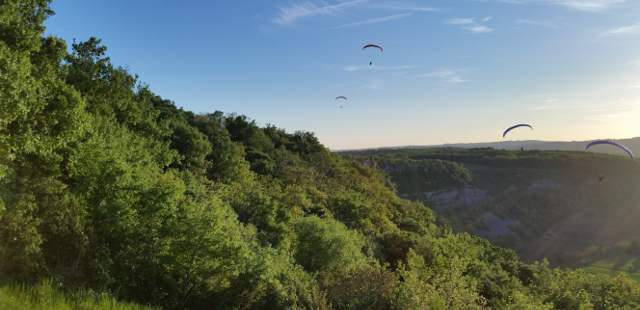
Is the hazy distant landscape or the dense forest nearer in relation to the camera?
the dense forest

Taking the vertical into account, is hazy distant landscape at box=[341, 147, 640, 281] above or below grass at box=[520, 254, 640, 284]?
above

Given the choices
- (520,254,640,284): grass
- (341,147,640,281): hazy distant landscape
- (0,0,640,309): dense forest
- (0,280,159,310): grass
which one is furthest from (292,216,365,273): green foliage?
(341,147,640,281): hazy distant landscape

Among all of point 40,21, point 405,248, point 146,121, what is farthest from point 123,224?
point 405,248

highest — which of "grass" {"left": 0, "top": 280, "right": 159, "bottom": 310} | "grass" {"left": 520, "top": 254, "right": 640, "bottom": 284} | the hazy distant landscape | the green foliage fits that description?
"grass" {"left": 0, "top": 280, "right": 159, "bottom": 310}

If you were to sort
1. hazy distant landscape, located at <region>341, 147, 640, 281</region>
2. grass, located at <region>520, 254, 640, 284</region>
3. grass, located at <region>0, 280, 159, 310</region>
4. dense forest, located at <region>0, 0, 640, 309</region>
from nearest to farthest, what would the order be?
grass, located at <region>0, 280, 159, 310</region>
dense forest, located at <region>0, 0, 640, 309</region>
grass, located at <region>520, 254, 640, 284</region>
hazy distant landscape, located at <region>341, 147, 640, 281</region>

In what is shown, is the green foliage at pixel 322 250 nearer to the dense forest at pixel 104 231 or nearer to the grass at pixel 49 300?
the dense forest at pixel 104 231

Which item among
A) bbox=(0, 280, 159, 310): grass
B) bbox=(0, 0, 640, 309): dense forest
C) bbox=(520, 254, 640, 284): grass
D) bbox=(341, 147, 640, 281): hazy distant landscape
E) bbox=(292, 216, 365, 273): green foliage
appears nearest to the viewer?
bbox=(0, 280, 159, 310): grass

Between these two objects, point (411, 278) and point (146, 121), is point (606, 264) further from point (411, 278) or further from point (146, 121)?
point (146, 121)

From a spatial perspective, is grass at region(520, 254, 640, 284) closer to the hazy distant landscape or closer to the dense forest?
the hazy distant landscape

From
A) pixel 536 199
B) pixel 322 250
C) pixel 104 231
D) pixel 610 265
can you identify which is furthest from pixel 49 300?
pixel 536 199

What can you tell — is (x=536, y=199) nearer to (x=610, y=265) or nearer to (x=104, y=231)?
(x=610, y=265)
